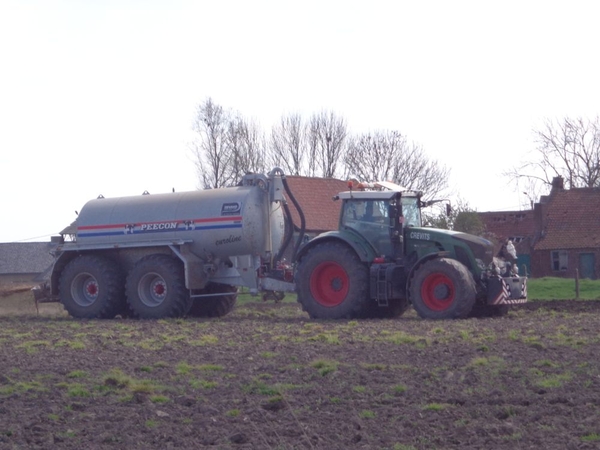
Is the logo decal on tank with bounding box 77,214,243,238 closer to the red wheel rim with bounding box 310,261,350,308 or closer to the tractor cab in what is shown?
the red wheel rim with bounding box 310,261,350,308

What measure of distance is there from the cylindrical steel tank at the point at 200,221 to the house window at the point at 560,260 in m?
33.1

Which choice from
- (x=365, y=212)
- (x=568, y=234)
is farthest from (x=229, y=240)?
(x=568, y=234)

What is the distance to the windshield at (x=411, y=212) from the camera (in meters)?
18.7

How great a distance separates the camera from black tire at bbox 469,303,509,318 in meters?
18.7

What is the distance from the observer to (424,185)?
49.6 metres

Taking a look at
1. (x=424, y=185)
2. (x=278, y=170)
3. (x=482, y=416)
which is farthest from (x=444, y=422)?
(x=424, y=185)

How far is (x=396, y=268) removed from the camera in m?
18.2

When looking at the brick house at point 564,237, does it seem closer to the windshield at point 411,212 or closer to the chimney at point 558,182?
the chimney at point 558,182

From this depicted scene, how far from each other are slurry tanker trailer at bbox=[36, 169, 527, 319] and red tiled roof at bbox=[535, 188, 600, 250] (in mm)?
32481

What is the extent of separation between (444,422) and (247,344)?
21.4 feet

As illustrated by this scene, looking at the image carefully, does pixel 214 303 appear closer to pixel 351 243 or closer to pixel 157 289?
pixel 157 289

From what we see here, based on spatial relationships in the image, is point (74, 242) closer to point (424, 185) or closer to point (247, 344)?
point (247, 344)

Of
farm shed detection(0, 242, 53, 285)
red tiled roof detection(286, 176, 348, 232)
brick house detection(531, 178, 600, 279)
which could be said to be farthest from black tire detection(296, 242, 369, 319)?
farm shed detection(0, 242, 53, 285)

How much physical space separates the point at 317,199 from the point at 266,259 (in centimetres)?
2290
